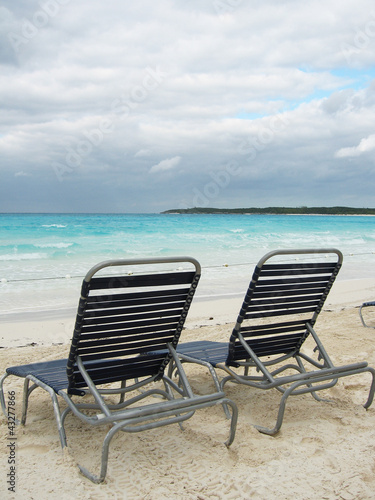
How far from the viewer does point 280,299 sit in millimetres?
3414

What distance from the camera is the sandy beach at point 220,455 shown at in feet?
7.88

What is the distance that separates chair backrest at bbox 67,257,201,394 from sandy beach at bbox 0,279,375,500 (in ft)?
1.38

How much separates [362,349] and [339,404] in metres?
1.65

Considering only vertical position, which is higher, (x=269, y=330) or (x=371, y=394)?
(x=269, y=330)

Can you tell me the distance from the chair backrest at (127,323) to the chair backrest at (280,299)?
508 millimetres

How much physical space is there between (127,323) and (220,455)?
0.92 meters

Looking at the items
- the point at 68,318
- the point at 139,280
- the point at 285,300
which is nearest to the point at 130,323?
the point at 139,280

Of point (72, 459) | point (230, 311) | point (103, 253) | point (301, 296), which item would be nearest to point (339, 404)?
point (301, 296)

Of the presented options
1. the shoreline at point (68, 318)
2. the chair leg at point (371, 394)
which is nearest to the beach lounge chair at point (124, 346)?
the chair leg at point (371, 394)

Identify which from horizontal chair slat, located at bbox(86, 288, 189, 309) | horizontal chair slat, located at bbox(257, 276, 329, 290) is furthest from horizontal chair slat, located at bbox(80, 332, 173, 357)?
horizontal chair slat, located at bbox(257, 276, 329, 290)

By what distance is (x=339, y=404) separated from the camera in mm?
3625

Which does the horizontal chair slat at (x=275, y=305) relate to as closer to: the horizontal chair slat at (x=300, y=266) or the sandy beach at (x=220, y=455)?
the horizontal chair slat at (x=300, y=266)

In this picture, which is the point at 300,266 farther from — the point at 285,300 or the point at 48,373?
the point at 48,373

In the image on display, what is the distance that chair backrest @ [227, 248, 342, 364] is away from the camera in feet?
10.8
